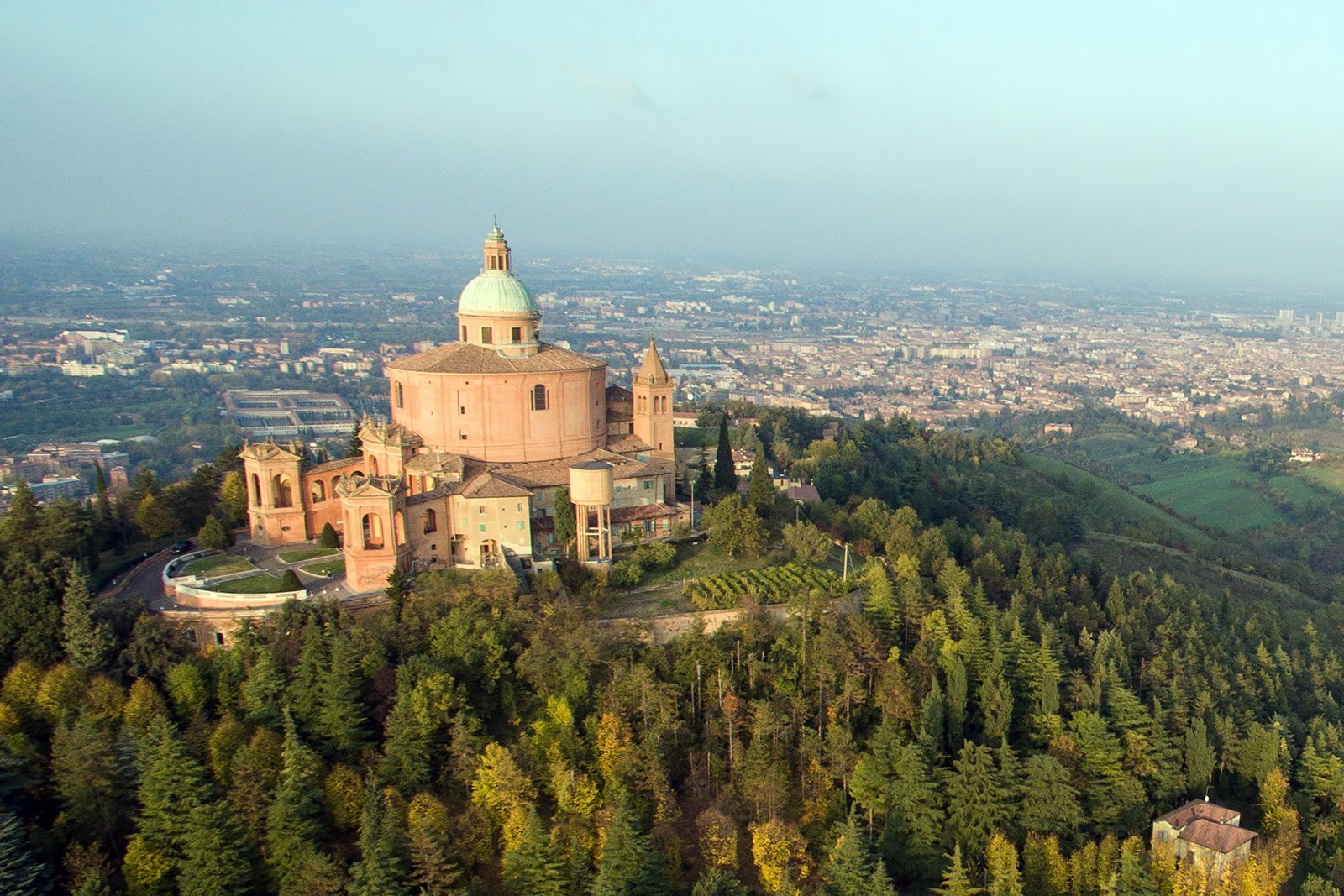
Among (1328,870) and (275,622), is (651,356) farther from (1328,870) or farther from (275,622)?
(1328,870)

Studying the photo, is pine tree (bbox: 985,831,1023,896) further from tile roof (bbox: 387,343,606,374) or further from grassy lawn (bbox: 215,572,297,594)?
tile roof (bbox: 387,343,606,374)

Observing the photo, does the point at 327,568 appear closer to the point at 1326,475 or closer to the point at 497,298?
the point at 497,298

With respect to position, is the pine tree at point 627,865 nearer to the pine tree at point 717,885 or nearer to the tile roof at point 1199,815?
the pine tree at point 717,885

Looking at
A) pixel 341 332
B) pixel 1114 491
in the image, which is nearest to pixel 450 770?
pixel 1114 491

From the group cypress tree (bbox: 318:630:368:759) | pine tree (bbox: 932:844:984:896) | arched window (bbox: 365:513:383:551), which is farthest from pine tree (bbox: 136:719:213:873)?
pine tree (bbox: 932:844:984:896)

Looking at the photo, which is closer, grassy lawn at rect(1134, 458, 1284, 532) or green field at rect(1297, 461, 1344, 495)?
grassy lawn at rect(1134, 458, 1284, 532)

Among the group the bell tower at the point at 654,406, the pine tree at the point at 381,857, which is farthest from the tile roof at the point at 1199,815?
the bell tower at the point at 654,406

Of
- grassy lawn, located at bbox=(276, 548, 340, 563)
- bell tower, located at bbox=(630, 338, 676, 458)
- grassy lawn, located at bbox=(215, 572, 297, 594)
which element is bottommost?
grassy lawn, located at bbox=(276, 548, 340, 563)
